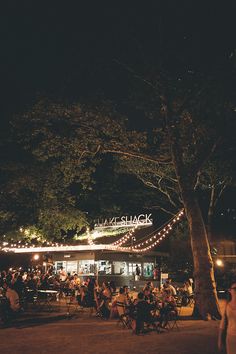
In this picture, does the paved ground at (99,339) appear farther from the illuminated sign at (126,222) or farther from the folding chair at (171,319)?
the illuminated sign at (126,222)

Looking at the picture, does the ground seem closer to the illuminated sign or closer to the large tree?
the large tree

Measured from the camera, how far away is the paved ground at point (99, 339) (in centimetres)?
815

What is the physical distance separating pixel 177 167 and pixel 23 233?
38.7ft

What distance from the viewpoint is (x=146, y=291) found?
12898 mm

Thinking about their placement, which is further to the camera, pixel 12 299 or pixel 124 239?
pixel 124 239

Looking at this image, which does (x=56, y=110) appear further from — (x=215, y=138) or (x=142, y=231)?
(x=142, y=231)

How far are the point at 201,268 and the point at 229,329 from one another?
7.92 m

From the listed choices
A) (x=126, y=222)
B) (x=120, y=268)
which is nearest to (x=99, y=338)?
(x=126, y=222)

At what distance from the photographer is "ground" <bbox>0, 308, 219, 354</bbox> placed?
8148mm

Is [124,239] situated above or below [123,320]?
above

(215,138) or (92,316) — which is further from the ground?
(215,138)

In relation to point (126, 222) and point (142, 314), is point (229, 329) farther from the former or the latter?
point (126, 222)

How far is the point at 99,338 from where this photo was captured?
9461mm

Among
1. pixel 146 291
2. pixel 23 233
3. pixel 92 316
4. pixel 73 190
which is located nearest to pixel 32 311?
pixel 92 316
